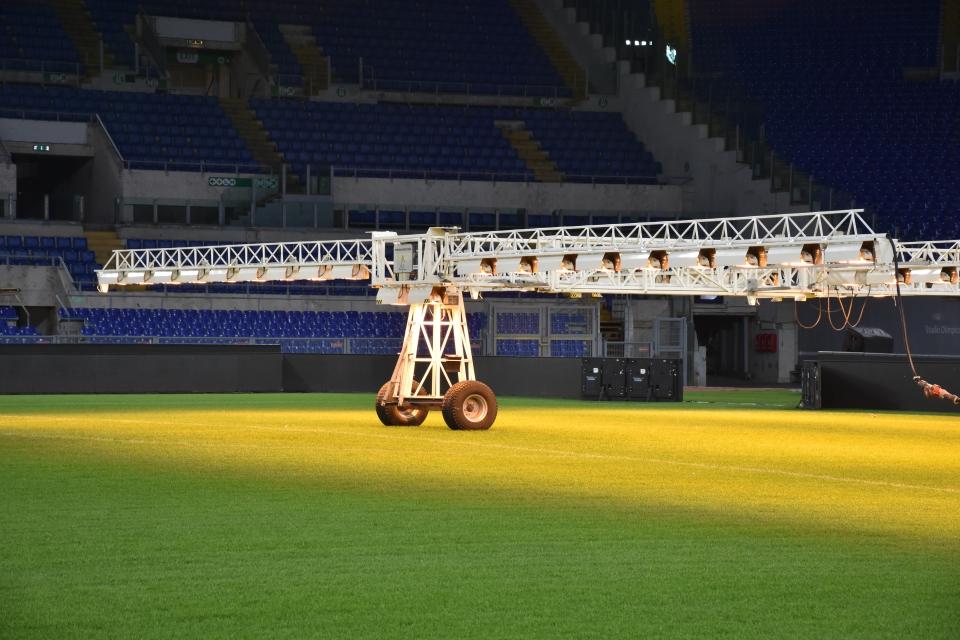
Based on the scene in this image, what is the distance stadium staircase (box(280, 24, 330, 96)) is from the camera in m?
62.1

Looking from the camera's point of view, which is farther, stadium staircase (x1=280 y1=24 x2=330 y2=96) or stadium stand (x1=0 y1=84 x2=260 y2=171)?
stadium staircase (x1=280 y1=24 x2=330 y2=96)

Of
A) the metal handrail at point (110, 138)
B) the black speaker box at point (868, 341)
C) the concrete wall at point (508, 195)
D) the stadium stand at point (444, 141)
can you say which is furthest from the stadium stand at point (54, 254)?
the black speaker box at point (868, 341)

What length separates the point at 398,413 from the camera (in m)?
27.7

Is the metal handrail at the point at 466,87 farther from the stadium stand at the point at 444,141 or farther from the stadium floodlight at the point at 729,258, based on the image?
the stadium floodlight at the point at 729,258

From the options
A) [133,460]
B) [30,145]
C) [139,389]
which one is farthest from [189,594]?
[30,145]

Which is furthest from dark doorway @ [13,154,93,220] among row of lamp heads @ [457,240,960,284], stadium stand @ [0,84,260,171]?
row of lamp heads @ [457,240,960,284]

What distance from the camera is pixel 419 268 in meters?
27.3

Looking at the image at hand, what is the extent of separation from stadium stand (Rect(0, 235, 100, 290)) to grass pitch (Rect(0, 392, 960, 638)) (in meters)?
26.3

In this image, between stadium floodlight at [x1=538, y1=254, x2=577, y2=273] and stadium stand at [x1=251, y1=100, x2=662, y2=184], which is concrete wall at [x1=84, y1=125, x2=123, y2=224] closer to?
stadium stand at [x1=251, y1=100, x2=662, y2=184]

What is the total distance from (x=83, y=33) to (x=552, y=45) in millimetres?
20517

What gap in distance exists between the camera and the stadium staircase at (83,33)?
58.9m

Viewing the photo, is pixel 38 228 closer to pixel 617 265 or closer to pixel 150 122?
pixel 150 122

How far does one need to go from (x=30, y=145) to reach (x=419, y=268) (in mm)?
31629

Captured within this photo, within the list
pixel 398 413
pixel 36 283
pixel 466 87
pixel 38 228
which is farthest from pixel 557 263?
pixel 466 87
